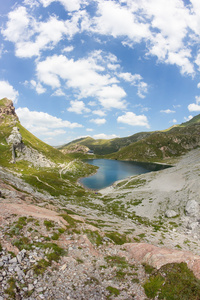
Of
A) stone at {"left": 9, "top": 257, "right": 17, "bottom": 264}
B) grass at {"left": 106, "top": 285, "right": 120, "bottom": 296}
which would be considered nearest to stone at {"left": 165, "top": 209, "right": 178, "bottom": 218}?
grass at {"left": 106, "top": 285, "right": 120, "bottom": 296}

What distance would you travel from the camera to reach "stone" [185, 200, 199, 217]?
60656 mm

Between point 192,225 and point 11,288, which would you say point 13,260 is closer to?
point 11,288

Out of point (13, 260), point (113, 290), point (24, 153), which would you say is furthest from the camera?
point (24, 153)

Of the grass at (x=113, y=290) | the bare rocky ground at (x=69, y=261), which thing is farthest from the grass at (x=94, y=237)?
the grass at (x=113, y=290)

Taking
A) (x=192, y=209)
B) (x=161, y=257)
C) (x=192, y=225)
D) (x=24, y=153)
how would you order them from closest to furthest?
(x=161, y=257)
(x=192, y=225)
(x=192, y=209)
(x=24, y=153)

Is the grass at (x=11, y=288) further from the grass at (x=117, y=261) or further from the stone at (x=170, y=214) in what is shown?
the stone at (x=170, y=214)

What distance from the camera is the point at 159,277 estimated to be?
46.1 feet

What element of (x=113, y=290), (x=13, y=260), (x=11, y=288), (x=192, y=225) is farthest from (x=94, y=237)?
(x=192, y=225)

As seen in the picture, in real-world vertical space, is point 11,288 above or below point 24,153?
below

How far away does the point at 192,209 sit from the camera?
62.1 meters

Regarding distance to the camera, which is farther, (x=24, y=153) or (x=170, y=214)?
(x=24, y=153)

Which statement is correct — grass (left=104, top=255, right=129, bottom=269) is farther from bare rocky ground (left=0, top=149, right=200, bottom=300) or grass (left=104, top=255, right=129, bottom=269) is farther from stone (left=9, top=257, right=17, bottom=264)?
stone (left=9, top=257, right=17, bottom=264)

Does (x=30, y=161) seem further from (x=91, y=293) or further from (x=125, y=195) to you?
(x=91, y=293)

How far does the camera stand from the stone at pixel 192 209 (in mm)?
60656
